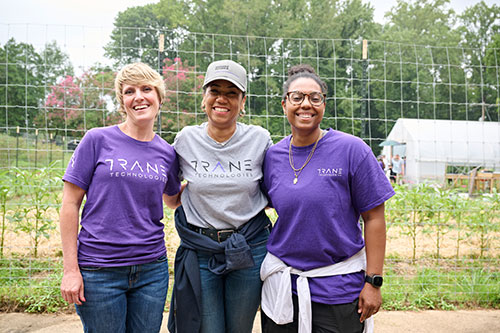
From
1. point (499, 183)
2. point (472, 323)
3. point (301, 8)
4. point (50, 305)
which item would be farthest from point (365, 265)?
point (301, 8)

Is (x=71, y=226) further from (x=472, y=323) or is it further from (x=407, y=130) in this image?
(x=407, y=130)

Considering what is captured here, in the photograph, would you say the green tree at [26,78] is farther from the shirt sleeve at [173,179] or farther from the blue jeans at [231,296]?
the blue jeans at [231,296]

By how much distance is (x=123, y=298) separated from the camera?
1788 mm

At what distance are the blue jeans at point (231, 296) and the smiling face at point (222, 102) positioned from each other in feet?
2.14

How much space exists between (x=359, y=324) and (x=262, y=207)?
73 cm

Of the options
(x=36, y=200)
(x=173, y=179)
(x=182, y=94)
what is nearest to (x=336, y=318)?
(x=173, y=179)

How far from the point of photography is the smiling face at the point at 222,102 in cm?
204

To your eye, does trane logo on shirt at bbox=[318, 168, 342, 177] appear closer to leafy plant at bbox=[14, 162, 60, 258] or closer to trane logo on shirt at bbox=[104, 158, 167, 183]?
trane logo on shirt at bbox=[104, 158, 167, 183]

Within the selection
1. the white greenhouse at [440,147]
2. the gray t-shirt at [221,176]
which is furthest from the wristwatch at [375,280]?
the white greenhouse at [440,147]

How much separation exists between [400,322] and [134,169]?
2.75 metres

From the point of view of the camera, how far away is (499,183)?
8.99 m

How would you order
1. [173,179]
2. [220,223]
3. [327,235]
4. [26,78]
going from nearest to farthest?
[327,235], [220,223], [173,179], [26,78]

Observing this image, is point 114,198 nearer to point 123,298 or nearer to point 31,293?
point 123,298

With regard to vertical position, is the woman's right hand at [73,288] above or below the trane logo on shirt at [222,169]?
below
